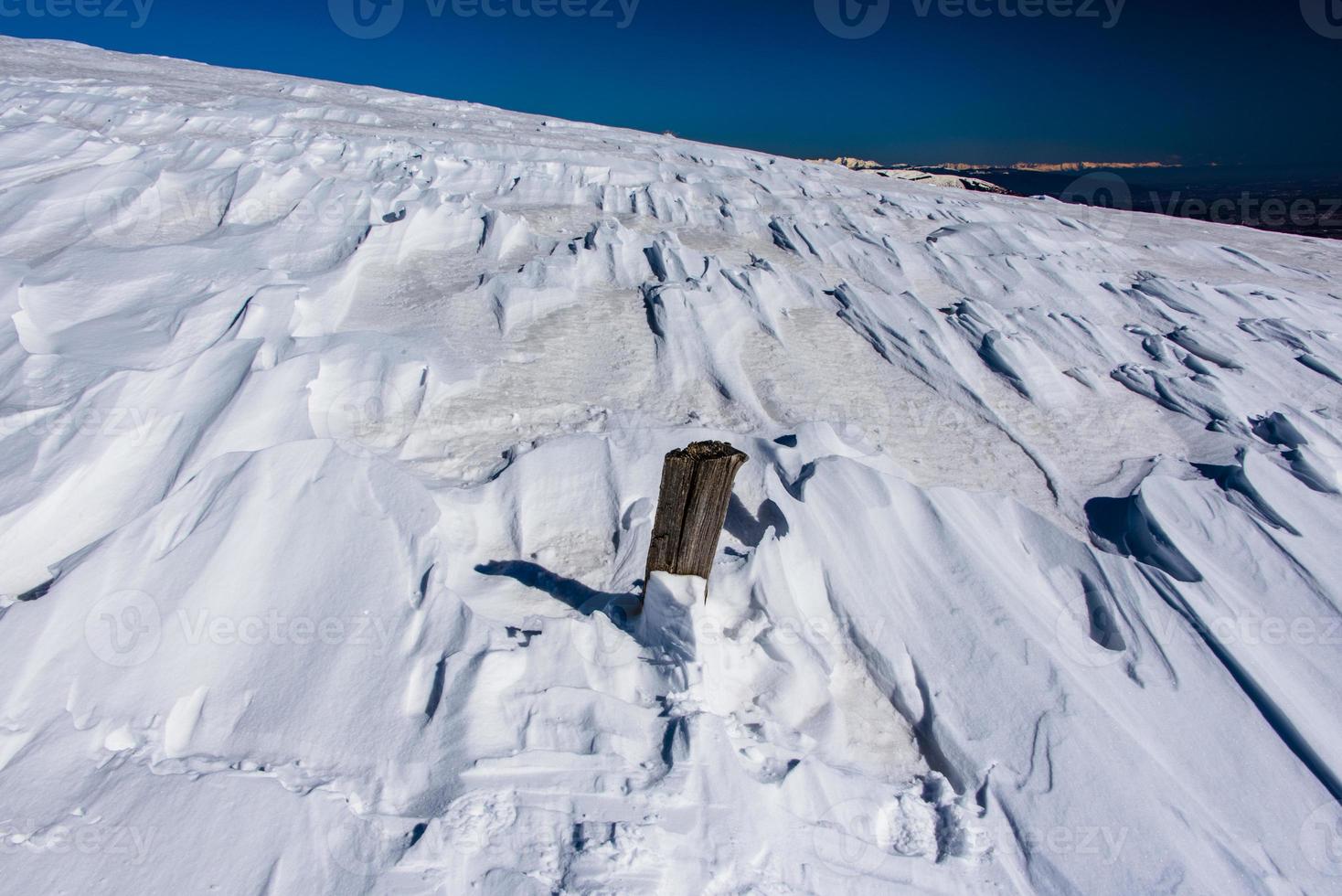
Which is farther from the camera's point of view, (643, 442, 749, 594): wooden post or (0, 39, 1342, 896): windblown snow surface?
(643, 442, 749, 594): wooden post

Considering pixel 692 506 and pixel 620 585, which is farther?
pixel 620 585

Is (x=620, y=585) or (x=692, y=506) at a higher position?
(x=692, y=506)

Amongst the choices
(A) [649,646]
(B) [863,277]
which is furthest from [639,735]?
(B) [863,277]

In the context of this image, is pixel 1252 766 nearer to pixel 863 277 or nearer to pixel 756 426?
pixel 756 426

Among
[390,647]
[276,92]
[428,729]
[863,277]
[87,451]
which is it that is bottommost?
[428,729]
